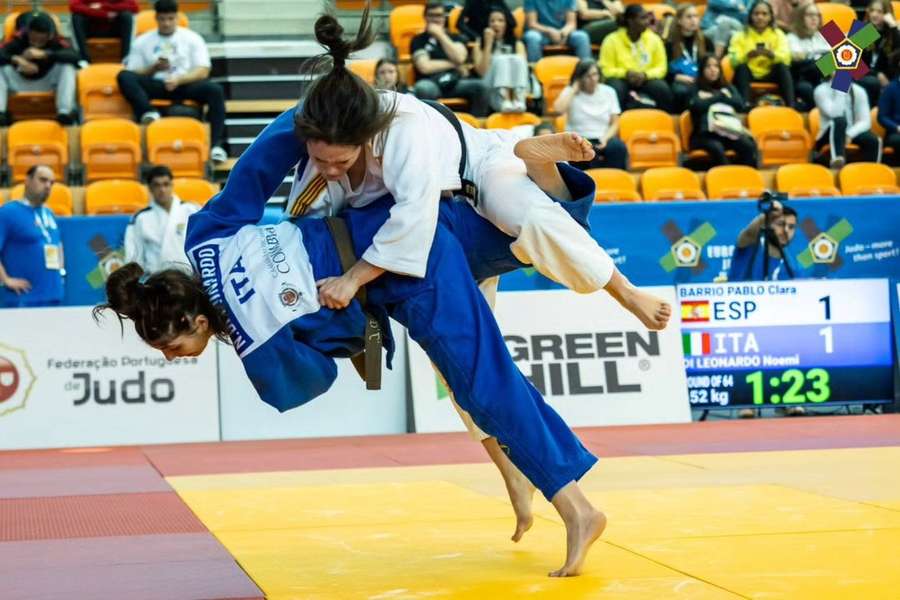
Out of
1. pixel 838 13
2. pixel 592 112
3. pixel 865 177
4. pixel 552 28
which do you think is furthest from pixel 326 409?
pixel 838 13

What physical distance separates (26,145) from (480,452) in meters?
6.37

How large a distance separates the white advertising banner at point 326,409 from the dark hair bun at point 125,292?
5.27 metres

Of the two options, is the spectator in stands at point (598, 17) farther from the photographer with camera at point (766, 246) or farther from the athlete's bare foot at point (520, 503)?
the athlete's bare foot at point (520, 503)

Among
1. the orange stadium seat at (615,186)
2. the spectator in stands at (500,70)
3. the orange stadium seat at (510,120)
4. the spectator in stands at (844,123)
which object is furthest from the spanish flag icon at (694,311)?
the spectator in stands at (844,123)

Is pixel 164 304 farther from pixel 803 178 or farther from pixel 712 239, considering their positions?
pixel 803 178

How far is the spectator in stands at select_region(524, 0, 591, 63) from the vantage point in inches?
569

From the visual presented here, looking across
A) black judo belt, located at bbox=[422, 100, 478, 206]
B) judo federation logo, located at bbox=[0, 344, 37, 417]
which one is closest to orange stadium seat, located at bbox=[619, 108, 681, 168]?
judo federation logo, located at bbox=[0, 344, 37, 417]

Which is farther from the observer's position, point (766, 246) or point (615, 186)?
point (615, 186)

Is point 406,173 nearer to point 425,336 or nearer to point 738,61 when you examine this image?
point 425,336

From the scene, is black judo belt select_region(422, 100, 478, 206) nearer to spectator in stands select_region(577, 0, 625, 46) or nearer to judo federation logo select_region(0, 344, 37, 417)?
judo federation logo select_region(0, 344, 37, 417)

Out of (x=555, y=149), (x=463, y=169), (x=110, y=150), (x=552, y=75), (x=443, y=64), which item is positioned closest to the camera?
(x=555, y=149)

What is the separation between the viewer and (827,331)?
9953 millimetres

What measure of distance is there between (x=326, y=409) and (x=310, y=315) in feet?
18.3

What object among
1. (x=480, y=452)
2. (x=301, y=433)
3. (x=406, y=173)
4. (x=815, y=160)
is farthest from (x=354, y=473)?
(x=815, y=160)
